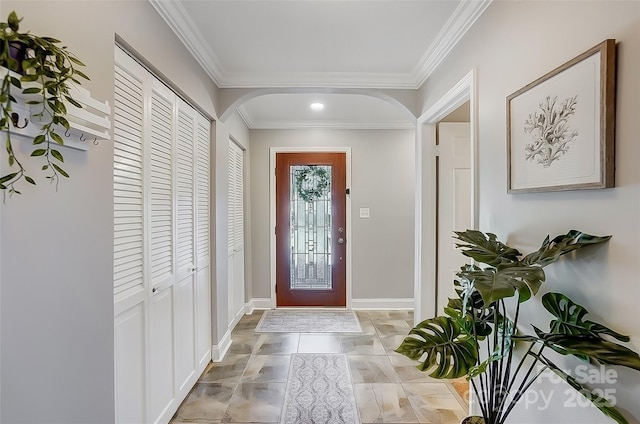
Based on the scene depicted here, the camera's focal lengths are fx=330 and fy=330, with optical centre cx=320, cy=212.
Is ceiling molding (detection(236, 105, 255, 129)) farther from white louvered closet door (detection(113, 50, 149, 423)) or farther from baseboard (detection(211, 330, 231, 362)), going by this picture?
baseboard (detection(211, 330, 231, 362))

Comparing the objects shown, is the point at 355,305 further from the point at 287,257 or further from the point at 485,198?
the point at 485,198

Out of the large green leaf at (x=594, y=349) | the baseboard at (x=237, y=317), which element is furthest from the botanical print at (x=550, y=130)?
the baseboard at (x=237, y=317)

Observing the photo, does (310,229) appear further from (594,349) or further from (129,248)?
(594,349)

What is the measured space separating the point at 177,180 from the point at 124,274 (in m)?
0.74

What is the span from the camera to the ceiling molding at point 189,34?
1735 mm

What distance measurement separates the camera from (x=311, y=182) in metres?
4.26

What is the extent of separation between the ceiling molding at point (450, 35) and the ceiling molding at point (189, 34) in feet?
4.97

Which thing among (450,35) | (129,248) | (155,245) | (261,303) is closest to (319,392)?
(155,245)

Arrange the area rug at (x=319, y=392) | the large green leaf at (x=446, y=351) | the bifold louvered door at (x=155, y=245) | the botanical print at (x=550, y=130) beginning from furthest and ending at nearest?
the area rug at (x=319, y=392)
the bifold louvered door at (x=155, y=245)
the large green leaf at (x=446, y=351)
the botanical print at (x=550, y=130)

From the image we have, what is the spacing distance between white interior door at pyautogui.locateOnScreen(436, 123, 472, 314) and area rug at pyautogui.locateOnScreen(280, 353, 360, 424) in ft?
3.32

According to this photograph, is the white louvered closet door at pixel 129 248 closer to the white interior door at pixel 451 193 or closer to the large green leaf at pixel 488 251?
the large green leaf at pixel 488 251

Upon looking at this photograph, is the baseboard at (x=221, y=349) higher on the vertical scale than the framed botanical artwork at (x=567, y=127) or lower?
lower

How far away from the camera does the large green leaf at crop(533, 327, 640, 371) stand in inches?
34.4

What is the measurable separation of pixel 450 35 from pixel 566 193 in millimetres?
1338
